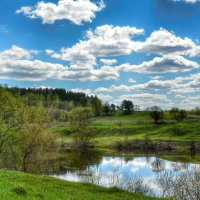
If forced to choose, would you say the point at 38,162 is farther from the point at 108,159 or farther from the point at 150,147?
the point at 150,147

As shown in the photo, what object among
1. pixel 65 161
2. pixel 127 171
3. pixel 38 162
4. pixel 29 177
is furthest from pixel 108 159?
pixel 29 177

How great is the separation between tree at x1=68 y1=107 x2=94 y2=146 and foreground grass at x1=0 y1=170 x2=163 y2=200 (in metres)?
96.1

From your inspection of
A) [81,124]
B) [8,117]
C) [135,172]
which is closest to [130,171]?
[135,172]

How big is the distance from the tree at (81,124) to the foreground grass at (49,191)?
96104mm

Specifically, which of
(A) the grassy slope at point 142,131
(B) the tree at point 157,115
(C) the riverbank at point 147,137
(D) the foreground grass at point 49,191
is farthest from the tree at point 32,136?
(B) the tree at point 157,115

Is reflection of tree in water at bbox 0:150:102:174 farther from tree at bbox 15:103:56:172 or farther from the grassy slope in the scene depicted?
the grassy slope

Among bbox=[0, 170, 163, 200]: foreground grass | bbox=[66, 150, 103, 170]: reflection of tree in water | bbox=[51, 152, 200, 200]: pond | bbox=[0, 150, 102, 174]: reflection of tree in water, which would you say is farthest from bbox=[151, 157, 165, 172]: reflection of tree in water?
bbox=[0, 170, 163, 200]: foreground grass

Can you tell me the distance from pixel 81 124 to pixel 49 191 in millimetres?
104298

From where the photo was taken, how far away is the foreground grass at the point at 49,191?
2328cm

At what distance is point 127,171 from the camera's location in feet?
246

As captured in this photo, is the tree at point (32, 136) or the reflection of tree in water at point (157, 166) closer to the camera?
the tree at point (32, 136)

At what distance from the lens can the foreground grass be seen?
2328 cm

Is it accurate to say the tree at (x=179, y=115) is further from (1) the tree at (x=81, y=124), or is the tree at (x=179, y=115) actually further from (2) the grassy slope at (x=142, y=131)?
(1) the tree at (x=81, y=124)

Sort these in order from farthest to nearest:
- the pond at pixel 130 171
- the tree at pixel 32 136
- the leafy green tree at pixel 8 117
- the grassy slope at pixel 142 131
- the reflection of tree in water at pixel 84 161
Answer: the grassy slope at pixel 142 131, the reflection of tree in water at pixel 84 161, the tree at pixel 32 136, the leafy green tree at pixel 8 117, the pond at pixel 130 171
